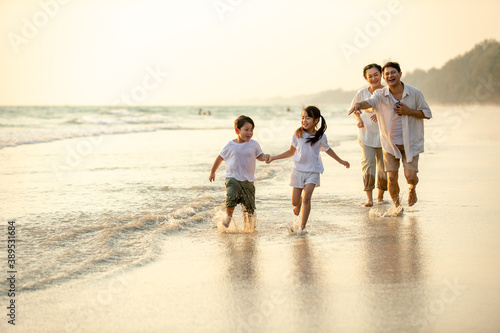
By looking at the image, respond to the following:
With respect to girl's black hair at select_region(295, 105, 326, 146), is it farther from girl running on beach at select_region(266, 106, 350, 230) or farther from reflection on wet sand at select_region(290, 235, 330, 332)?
reflection on wet sand at select_region(290, 235, 330, 332)

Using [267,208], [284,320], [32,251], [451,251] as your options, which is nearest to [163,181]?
[267,208]


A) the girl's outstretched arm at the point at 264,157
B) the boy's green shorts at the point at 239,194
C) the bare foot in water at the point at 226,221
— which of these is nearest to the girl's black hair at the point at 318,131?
the girl's outstretched arm at the point at 264,157

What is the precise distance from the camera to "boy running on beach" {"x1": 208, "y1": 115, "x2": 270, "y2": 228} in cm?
619

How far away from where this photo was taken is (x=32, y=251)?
5.09 m

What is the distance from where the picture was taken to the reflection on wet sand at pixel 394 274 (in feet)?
10.9

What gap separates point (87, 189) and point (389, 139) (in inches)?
198

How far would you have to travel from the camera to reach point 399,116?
6.52 metres

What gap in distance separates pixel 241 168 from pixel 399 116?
207 cm

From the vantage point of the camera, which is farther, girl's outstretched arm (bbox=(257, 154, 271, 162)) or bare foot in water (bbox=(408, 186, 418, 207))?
bare foot in water (bbox=(408, 186, 418, 207))

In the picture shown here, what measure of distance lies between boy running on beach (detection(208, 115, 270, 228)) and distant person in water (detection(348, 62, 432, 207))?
4.33 feet

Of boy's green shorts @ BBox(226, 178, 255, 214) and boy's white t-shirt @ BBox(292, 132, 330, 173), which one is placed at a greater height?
boy's white t-shirt @ BBox(292, 132, 330, 173)

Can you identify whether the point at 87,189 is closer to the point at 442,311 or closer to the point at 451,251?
the point at 451,251
